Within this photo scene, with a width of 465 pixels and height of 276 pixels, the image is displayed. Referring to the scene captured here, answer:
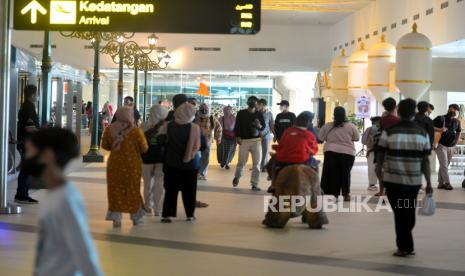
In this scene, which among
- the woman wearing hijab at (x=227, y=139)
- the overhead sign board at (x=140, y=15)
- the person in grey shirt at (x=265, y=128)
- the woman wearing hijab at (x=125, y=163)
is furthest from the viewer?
the woman wearing hijab at (x=227, y=139)

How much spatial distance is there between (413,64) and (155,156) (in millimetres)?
8381

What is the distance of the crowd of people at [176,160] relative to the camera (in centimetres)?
306

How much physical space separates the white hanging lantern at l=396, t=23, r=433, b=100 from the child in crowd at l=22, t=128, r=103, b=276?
46.7 feet

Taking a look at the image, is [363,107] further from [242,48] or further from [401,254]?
[401,254]

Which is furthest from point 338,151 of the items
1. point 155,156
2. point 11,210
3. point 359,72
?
point 359,72

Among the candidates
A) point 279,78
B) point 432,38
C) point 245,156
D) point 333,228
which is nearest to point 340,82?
point 432,38

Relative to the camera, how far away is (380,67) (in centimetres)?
1898

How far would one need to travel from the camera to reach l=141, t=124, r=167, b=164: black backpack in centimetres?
971

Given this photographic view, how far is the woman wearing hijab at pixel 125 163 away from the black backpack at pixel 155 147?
2.52ft

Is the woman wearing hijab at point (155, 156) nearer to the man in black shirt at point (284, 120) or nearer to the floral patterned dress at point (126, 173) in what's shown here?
the floral patterned dress at point (126, 173)

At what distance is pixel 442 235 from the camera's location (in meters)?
9.05

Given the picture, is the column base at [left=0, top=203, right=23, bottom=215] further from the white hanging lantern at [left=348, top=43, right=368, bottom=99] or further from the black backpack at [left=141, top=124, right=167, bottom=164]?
the white hanging lantern at [left=348, top=43, right=368, bottom=99]

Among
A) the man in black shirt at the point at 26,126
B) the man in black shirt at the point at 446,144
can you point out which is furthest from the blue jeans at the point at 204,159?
the man in black shirt at the point at 446,144

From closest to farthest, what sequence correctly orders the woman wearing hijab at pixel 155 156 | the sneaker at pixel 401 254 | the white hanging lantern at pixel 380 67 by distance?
the sneaker at pixel 401 254, the woman wearing hijab at pixel 155 156, the white hanging lantern at pixel 380 67
